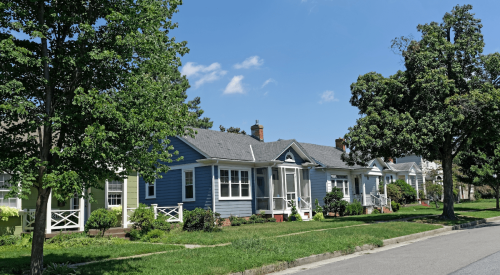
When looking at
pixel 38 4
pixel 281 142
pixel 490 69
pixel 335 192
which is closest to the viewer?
pixel 38 4

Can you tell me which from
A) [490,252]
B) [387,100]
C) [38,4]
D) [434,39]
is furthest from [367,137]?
[38,4]

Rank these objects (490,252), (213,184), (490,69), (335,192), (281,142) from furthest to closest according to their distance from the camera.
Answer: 1. (335,192)
2. (281,142)
3. (213,184)
4. (490,69)
5. (490,252)

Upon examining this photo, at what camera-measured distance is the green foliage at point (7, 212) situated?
14813 mm

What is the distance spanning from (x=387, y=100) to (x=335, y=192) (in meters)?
9.59

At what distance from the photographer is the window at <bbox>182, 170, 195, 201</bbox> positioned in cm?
2383

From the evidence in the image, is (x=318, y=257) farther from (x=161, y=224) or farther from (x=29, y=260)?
(x=161, y=224)

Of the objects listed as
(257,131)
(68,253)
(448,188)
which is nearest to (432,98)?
(448,188)

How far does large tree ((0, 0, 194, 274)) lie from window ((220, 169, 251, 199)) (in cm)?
1468

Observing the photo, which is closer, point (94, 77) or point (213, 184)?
point (94, 77)

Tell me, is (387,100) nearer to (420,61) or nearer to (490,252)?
(420,61)

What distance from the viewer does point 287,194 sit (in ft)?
88.7

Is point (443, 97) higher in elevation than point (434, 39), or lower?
lower

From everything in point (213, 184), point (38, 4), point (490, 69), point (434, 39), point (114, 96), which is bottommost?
point (213, 184)

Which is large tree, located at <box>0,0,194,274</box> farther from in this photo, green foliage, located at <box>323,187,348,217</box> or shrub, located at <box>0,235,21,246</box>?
green foliage, located at <box>323,187,348,217</box>
